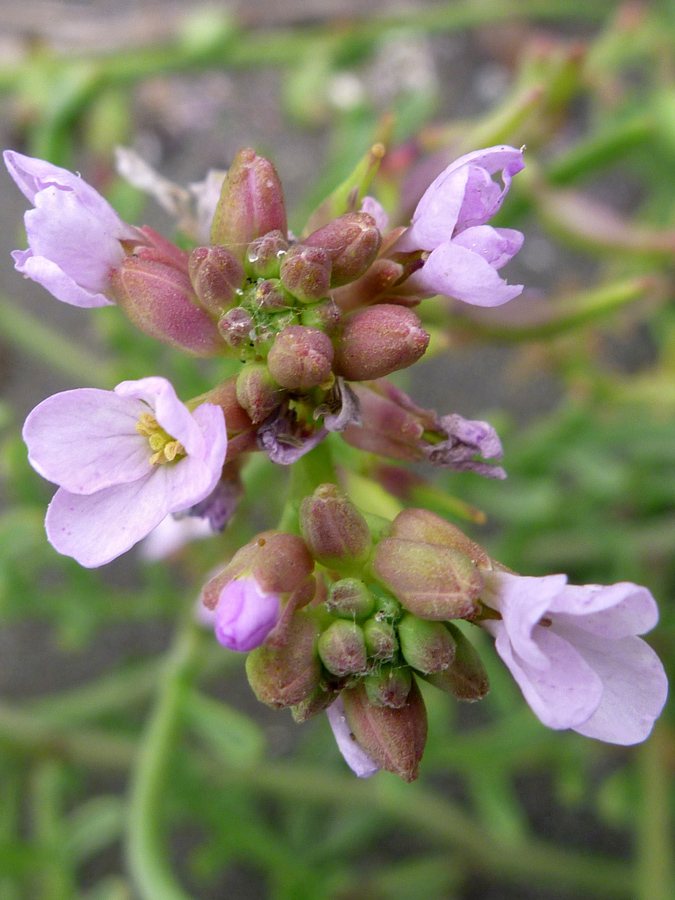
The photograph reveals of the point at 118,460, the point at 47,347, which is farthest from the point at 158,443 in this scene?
the point at 47,347

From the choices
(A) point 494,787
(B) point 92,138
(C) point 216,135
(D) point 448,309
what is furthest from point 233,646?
(C) point 216,135

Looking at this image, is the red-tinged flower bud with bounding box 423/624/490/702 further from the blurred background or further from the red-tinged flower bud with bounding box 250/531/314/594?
→ the blurred background

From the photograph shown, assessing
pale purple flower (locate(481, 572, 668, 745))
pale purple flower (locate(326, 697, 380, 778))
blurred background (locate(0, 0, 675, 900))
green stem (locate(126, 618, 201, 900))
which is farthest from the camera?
blurred background (locate(0, 0, 675, 900))

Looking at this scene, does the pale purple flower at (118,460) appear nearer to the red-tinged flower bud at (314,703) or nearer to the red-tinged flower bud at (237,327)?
the red-tinged flower bud at (237,327)

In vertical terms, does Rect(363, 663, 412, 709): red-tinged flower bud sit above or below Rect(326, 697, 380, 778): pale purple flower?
above

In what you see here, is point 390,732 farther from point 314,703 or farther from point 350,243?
point 350,243

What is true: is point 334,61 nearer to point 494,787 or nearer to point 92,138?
point 92,138

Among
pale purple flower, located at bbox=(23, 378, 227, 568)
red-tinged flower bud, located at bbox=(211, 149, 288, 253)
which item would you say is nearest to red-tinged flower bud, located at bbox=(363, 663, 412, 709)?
pale purple flower, located at bbox=(23, 378, 227, 568)
